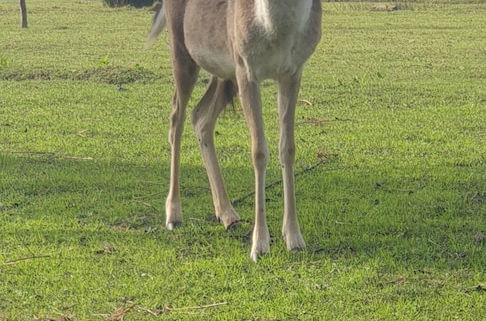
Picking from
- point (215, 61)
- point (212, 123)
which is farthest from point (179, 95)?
point (215, 61)

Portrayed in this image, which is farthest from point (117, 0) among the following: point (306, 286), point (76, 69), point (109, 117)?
point (306, 286)

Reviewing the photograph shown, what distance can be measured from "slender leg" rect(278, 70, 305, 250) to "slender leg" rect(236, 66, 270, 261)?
0.49 ft

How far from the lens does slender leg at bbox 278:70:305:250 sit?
608cm

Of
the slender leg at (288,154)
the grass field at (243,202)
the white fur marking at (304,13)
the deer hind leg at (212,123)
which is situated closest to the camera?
the grass field at (243,202)

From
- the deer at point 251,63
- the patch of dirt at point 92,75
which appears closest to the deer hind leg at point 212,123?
the deer at point 251,63

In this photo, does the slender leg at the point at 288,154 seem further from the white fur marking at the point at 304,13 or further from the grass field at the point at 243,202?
the white fur marking at the point at 304,13

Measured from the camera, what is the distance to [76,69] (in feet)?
50.2

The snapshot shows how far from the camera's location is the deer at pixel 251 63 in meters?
5.86

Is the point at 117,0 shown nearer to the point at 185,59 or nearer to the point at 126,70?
the point at 126,70

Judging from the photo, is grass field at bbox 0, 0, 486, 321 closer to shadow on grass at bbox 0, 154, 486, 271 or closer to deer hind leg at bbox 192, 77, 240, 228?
shadow on grass at bbox 0, 154, 486, 271

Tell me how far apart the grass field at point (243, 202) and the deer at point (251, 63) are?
20cm

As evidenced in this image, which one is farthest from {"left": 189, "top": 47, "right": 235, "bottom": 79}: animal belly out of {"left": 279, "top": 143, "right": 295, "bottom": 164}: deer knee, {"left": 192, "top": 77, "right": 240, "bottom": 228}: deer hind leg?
{"left": 279, "top": 143, "right": 295, "bottom": 164}: deer knee

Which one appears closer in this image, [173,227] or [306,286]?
[306,286]

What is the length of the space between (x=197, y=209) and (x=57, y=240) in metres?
1.17
